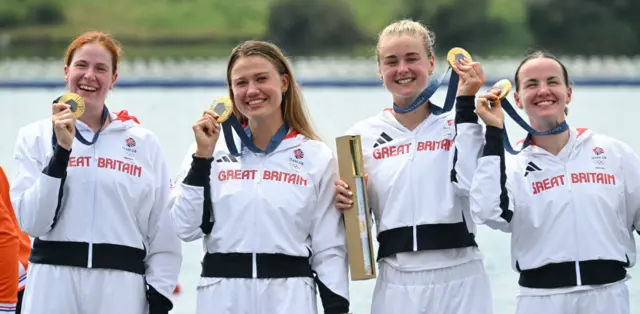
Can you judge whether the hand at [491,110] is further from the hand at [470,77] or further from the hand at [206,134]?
the hand at [206,134]

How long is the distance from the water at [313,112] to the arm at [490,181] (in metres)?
4.80

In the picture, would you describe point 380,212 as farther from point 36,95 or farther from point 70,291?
point 36,95

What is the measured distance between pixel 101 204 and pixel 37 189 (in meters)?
0.28

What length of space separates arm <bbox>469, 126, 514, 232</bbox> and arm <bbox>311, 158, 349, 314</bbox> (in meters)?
0.55

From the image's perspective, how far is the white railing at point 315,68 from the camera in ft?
73.1

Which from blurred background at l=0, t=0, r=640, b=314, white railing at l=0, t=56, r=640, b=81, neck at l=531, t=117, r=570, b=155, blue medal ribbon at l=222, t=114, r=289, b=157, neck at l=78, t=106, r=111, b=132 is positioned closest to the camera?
blue medal ribbon at l=222, t=114, r=289, b=157

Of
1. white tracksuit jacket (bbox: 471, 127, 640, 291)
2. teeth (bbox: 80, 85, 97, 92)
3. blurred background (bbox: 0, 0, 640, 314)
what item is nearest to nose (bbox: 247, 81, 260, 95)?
teeth (bbox: 80, 85, 97, 92)

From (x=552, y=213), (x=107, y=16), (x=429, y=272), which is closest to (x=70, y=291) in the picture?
(x=429, y=272)

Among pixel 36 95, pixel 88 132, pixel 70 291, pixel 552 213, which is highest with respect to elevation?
pixel 36 95

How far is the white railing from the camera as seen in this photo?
2228cm

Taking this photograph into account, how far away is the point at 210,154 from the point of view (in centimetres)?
431

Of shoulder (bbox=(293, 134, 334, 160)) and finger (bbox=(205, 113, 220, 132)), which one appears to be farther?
shoulder (bbox=(293, 134, 334, 160))

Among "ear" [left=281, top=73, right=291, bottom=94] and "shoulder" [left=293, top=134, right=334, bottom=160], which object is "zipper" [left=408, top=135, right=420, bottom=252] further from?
"ear" [left=281, top=73, right=291, bottom=94]

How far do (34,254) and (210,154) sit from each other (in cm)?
84
